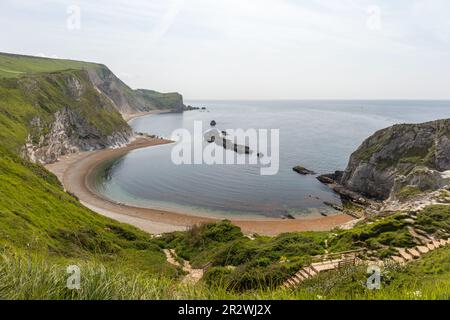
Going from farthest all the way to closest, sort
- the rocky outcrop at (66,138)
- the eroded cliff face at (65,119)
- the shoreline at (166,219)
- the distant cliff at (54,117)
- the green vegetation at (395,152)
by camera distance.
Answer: the eroded cliff face at (65,119)
the rocky outcrop at (66,138)
the distant cliff at (54,117)
the green vegetation at (395,152)
the shoreline at (166,219)

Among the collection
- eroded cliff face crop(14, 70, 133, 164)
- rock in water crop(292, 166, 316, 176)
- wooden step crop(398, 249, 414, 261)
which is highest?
eroded cliff face crop(14, 70, 133, 164)

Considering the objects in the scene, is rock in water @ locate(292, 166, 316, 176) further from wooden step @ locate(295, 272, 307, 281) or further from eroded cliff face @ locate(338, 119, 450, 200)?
wooden step @ locate(295, 272, 307, 281)

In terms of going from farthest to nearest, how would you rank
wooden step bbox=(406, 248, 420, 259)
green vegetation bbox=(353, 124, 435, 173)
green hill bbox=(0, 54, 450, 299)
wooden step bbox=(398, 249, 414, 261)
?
green vegetation bbox=(353, 124, 435, 173), wooden step bbox=(398, 249, 414, 261), wooden step bbox=(406, 248, 420, 259), green hill bbox=(0, 54, 450, 299)

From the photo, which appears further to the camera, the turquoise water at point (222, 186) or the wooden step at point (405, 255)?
the turquoise water at point (222, 186)

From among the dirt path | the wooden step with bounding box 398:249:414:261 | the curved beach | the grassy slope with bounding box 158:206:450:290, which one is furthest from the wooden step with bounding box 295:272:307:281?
the curved beach

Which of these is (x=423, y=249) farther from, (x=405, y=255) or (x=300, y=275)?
(x=300, y=275)

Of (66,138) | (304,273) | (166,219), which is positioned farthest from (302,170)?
(66,138)

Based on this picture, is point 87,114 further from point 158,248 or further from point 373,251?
point 373,251

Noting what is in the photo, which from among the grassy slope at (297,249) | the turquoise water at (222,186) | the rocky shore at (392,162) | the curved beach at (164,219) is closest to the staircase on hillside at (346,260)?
the grassy slope at (297,249)

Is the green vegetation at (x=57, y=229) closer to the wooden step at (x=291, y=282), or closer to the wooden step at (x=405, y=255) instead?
the wooden step at (x=291, y=282)
